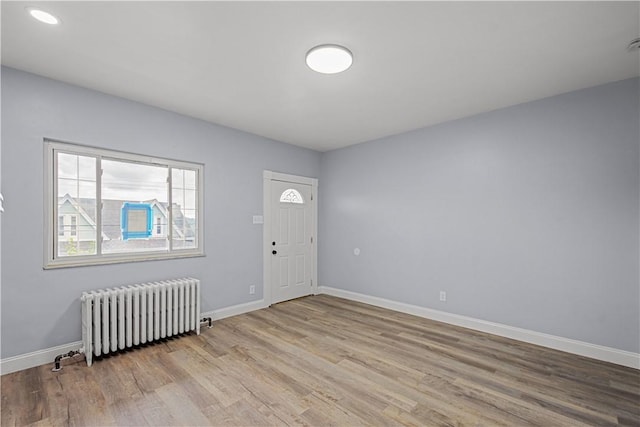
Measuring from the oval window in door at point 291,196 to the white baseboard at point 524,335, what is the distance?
2.12 meters

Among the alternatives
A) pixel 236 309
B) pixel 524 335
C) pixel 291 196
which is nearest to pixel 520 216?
pixel 524 335

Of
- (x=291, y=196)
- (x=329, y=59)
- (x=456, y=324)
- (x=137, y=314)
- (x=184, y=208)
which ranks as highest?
(x=329, y=59)

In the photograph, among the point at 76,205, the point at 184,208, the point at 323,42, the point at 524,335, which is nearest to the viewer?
the point at 323,42

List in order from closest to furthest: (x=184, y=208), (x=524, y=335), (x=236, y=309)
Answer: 1. (x=524, y=335)
2. (x=184, y=208)
3. (x=236, y=309)

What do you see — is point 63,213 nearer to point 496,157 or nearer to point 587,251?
point 496,157

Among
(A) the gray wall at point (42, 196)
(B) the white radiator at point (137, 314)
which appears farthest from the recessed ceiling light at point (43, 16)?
(B) the white radiator at point (137, 314)

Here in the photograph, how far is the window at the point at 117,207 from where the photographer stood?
2912 millimetres

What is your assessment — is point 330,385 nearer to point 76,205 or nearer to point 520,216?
point 520,216

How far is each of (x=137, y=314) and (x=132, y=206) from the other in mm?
1228

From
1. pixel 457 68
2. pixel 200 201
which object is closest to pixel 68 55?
pixel 200 201

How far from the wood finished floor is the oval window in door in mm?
2342

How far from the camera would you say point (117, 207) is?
3287mm

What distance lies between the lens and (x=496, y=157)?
361 cm

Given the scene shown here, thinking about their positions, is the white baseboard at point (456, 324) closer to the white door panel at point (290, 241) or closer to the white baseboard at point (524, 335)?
the white baseboard at point (524, 335)
